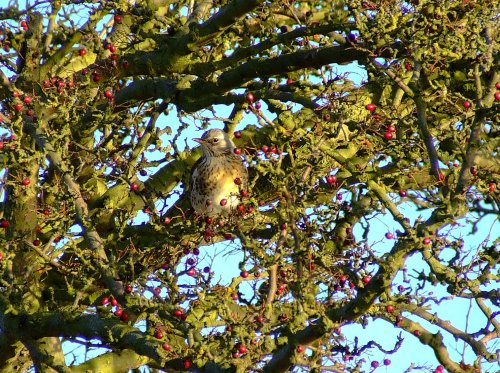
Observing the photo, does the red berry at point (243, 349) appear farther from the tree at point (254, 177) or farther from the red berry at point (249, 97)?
the red berry at point (249, 97)

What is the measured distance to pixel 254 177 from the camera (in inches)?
303

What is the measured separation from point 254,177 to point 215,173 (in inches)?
117

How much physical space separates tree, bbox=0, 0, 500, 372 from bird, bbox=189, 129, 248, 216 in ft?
0.78

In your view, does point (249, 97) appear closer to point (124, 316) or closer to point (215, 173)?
point (124, 316)

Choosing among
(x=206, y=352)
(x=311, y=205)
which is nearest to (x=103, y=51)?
(x=311, y=205)

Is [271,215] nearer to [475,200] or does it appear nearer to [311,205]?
[311,205]

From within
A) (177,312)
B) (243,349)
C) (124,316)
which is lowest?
(243,349)

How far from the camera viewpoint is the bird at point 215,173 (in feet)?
34.1

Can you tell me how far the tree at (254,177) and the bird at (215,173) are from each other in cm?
24

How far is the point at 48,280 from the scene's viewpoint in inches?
384

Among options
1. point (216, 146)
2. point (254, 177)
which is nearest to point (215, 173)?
point (216, 146)

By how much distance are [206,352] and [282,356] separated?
1.61 feet

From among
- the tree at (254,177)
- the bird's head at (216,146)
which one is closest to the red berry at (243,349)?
the tree at (254,177)

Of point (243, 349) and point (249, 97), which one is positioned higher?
point (249, 97)
